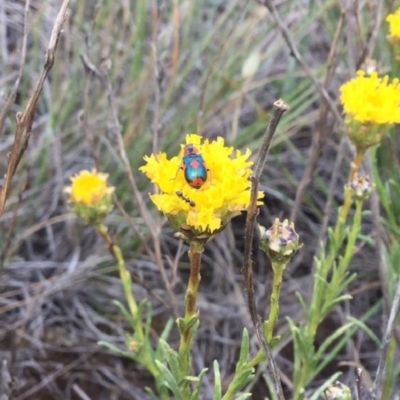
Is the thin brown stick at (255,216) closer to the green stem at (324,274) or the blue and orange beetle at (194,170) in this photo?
the blue and orange beetle at (194,170)

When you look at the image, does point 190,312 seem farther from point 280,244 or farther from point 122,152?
point 122,152

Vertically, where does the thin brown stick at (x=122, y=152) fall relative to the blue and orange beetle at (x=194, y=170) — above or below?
above

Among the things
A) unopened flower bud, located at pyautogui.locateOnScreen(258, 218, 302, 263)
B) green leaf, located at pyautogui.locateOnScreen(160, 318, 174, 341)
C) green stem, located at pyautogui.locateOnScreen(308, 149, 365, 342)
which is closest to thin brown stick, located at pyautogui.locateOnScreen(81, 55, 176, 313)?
green leaf, located at pyautogui.locateOnScreen(160, 318, 174, 341)

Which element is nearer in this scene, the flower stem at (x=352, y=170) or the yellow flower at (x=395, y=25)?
the flower stem at (x=352, y=170)

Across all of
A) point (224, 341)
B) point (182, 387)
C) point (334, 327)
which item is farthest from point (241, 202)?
point (334, 327)

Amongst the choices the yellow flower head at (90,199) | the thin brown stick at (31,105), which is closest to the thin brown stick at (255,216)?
the thin brown stick at (31,105)

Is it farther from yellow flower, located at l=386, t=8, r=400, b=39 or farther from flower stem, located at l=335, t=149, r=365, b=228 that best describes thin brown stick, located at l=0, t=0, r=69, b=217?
yellow flower, located at l=386, t=8, r=400, b=39

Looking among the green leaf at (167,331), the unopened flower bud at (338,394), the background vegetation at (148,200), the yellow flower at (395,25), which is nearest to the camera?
the unopened flower bud at (338,394)

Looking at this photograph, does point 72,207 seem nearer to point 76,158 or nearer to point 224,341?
point 224,341

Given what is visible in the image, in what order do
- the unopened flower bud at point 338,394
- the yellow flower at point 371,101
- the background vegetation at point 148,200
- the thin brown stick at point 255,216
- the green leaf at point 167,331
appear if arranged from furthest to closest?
the background vegetation at point 148,200 < the green leaf at point 167,331 < the yellow flower at point 371,101 < the unopened flower bud at point 338,394 < the thin brown stick at point 255,216
